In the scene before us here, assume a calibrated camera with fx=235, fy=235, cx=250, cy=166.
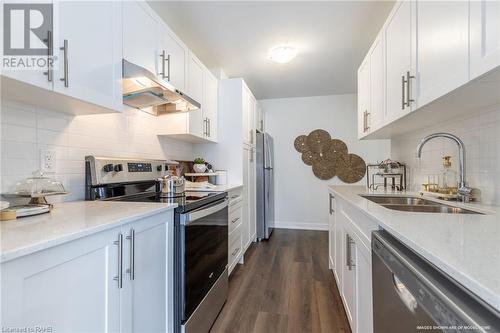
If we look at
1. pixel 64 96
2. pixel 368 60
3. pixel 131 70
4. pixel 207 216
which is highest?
pixel 368 60

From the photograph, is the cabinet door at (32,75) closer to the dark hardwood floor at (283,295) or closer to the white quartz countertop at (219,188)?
the white quartz countertop at (219,188)

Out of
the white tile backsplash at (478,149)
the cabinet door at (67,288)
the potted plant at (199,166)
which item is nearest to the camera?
the cabinet door at (67,288)

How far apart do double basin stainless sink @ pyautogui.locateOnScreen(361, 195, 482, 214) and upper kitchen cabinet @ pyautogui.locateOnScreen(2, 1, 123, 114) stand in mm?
1714

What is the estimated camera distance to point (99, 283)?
83cm

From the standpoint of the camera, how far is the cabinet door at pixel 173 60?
1.79 m

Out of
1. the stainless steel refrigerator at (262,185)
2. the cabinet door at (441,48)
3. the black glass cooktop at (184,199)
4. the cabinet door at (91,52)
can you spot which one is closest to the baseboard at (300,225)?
the stainless steel refrigerator at (262,185)

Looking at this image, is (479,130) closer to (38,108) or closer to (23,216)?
(23,216)

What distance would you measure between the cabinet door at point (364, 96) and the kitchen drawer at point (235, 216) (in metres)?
1.53

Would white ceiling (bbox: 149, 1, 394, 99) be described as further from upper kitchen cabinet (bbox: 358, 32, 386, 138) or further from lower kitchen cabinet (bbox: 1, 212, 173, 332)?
lower kitchen cabinet (bbox: 1, 212, 173, 332)

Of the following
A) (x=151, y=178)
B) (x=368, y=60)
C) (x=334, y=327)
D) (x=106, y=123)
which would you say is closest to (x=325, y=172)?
(x=368, y=60)

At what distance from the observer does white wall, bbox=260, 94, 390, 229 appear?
417 centimetres

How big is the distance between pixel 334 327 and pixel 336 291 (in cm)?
53

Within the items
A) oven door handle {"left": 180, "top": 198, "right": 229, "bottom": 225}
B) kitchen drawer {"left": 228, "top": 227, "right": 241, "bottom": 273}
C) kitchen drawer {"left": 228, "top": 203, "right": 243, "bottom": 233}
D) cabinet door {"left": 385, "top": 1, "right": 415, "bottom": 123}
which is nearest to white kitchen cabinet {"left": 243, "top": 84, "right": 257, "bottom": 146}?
kitchen drawer {"left": 228, "top": 203, "right": 243, "bottom": 233}

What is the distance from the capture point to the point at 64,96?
1035mm
